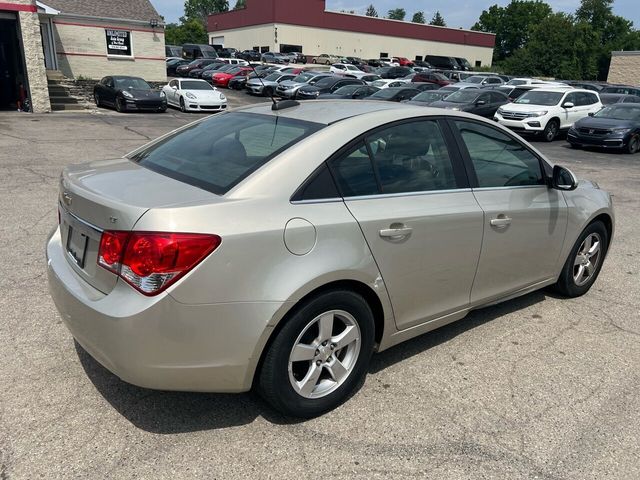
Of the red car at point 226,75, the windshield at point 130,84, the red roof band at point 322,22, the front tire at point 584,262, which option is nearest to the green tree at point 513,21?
the red roof band at point 322,22

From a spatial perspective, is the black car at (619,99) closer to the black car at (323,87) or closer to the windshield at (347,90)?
the windshield at (347,90)

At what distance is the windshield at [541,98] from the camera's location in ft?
59.3

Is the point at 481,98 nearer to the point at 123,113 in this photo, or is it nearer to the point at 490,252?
the point at 123,113

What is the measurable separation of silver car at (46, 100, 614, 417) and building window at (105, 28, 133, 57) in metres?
25.1

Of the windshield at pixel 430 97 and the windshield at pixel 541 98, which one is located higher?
the windshield at pixel 541 98

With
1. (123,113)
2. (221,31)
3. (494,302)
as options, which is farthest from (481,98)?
(221,31)

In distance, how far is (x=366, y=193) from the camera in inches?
117

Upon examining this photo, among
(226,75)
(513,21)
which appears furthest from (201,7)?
(226,75)

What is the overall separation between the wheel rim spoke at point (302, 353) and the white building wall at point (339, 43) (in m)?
65.1

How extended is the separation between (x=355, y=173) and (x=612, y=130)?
49.5ft

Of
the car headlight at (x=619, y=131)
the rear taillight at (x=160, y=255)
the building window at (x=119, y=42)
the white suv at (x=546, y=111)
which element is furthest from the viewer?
the building window at (x=119, y=42)

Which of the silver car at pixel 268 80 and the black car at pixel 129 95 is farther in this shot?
the silver car at pixel 268 80

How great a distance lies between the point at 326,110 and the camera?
335 cm

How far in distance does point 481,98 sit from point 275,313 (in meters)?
18.6
